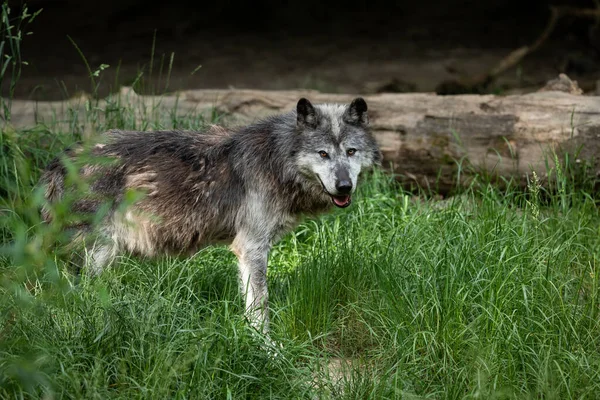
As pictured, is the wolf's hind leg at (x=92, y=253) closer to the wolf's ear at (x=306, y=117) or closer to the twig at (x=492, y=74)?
the wolf's ear at (x=306, y=117)

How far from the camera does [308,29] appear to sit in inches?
512

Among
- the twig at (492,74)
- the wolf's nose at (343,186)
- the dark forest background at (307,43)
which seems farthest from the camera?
the dark forest background at (307,43)

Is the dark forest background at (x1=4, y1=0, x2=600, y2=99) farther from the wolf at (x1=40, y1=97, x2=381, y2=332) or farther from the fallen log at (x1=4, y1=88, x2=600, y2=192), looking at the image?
the wolf at (x1=40, y1=97, x2=381, y2=332)

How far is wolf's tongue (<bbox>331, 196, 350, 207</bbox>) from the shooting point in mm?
4957

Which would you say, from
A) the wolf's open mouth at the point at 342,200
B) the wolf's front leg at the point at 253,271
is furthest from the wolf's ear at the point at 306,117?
the wolf's front leg at the point at 253,271

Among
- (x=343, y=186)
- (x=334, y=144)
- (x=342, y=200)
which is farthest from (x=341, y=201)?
(x=334, y=144)

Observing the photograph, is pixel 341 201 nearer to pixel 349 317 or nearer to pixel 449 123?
pixel 349 317

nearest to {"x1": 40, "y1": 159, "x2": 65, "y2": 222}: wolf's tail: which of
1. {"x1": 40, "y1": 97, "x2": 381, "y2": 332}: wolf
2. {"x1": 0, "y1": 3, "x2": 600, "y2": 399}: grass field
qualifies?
{"x1": 40, "y1": 97, "x2": 381, "y2": 332}: wolf

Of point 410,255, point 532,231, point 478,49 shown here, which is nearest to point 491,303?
point 410,255

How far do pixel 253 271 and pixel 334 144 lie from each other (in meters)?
0.97

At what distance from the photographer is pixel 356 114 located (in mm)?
5234

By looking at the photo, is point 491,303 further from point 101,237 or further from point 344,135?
point 101,237

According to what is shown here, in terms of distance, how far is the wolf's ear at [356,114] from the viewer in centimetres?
518

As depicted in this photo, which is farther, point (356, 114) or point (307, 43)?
point (307, 43)
